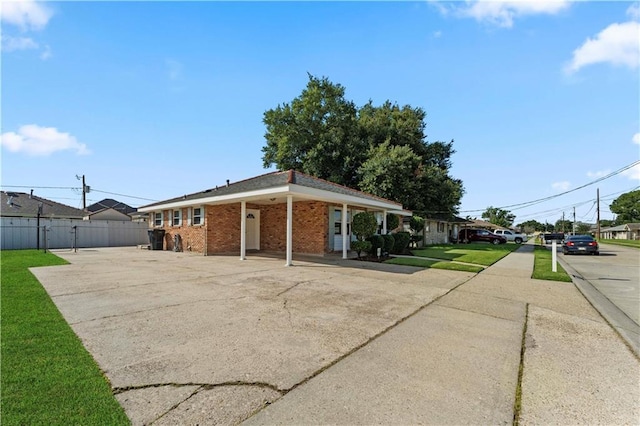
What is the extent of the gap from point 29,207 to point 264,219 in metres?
25.4

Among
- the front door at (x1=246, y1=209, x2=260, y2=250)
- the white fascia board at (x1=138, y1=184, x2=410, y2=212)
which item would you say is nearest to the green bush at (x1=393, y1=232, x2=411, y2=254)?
the white fascia board at (x1=138, y1=184, x2=410, y2=212)

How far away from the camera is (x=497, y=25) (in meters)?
9.30

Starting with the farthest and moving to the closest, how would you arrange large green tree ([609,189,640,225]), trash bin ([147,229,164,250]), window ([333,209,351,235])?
large green tree ([609,189,640,225]), trash bin ([147,229,164,250]), window ([333,209,351,235])

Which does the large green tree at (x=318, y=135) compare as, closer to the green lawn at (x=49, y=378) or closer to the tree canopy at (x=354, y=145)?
the tree canopy at (x=354, y=145)

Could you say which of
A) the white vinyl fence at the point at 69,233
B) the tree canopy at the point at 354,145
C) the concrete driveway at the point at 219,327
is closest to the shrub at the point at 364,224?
the concrete driveway at the point at 219,327

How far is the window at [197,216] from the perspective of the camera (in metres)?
17.2

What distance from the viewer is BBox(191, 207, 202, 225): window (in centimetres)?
1716

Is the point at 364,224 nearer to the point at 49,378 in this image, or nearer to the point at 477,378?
the point at 477,378

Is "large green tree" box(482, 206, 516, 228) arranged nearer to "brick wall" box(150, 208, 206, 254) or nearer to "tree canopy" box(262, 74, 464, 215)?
→ "tree canopy" box(262, 74, 464, 215)

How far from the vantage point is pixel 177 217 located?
19609 mm

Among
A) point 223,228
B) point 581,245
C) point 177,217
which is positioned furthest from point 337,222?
point 581,245

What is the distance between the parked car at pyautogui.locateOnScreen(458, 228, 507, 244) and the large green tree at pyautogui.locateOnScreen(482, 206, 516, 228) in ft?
189

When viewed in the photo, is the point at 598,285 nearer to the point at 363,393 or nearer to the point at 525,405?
the point at 525,405

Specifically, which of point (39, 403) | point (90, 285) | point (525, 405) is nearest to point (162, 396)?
point (39, 403)
